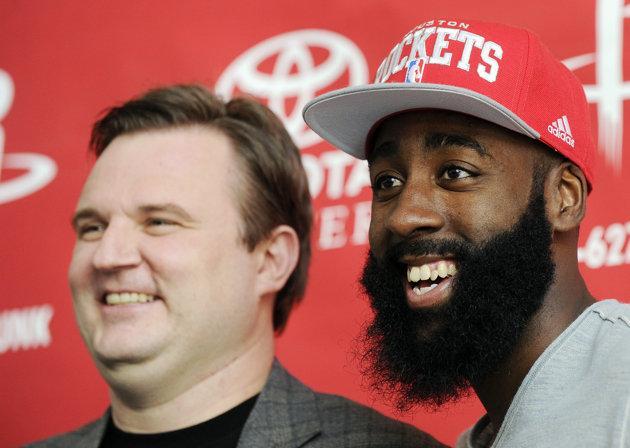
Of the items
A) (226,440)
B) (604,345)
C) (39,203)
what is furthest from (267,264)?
(39,203)

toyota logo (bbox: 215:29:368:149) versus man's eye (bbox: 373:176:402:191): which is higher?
toyota logo (bbox: 215:29:368:149)

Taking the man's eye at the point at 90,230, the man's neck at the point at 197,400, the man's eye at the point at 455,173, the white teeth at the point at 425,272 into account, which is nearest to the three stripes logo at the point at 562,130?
the man's eye at the point at 455,173

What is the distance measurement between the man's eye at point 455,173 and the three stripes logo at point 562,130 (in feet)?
0.37

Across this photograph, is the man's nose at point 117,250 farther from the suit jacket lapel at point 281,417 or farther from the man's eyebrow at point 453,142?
the man's eyebrow at point 453,142

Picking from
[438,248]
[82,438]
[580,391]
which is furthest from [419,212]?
[82,438]

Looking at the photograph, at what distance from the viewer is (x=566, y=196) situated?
1210 mm

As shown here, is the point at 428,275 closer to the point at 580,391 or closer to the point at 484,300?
the point at 484,300

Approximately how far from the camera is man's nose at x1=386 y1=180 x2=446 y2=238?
45.9 inches

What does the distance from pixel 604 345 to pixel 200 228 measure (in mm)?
709

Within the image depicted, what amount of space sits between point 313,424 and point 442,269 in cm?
46

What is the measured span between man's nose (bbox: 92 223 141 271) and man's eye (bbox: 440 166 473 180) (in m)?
0.56

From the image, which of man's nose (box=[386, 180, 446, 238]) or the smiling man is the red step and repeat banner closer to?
the smiling man

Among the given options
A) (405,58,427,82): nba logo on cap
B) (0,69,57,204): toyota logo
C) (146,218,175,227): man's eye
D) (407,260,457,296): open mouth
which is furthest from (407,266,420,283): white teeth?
(0,69,57,204): toyota logo

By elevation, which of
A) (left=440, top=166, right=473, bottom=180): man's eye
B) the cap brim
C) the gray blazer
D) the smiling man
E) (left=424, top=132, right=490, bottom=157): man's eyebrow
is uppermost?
the cap brim
